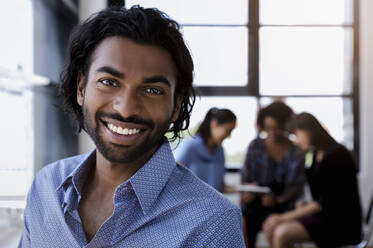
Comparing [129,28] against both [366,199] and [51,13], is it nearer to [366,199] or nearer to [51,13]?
[51,13]

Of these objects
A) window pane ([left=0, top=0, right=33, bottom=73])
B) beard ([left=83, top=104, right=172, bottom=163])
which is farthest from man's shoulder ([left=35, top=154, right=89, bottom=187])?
window pane ([left=0, top=0, right=33, bottom=73])

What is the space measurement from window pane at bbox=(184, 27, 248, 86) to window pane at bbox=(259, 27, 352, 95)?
157 mm

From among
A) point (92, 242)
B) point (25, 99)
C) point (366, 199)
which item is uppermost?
point (25, 99)

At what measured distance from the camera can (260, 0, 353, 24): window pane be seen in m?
3.81

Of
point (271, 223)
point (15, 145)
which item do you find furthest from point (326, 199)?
point (15, 145)

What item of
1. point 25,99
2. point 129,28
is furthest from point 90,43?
point 25,99

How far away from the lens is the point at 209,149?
271 cm

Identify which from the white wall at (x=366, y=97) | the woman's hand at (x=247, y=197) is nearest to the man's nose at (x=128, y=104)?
the woman's hand at (x=247, y=197)

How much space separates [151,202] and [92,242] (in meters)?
0.13

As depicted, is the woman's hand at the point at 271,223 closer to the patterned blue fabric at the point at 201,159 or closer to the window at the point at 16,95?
the patterned blue fabric at the point at 201,159

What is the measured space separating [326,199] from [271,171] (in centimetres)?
57

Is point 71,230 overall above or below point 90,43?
below

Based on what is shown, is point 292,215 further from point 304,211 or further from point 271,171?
point 271,171

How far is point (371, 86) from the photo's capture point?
3.84 metres
